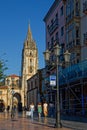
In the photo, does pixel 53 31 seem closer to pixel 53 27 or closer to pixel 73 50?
pixel 53 27

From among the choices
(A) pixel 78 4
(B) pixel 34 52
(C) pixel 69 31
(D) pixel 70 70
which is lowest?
(D) pixel 70 70

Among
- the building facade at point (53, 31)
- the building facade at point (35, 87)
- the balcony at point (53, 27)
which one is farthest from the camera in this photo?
the building facade at point (35, 87)

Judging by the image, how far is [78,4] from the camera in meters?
40.9

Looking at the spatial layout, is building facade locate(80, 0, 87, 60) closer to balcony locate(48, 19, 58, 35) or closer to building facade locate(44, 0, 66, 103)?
building facade locate(44, 0, 66, 103)

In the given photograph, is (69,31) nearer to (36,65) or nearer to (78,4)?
(78,4)

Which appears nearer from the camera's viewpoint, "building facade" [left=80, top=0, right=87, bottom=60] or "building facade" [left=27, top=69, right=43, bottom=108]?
"building facade" [left=80, top=0, right=87, bottom=60]

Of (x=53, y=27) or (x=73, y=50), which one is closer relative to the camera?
(x=73, y=50)

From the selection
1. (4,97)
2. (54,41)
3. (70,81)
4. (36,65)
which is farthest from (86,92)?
(36,65)

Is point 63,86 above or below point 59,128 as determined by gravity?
above

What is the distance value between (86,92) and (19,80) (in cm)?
10779

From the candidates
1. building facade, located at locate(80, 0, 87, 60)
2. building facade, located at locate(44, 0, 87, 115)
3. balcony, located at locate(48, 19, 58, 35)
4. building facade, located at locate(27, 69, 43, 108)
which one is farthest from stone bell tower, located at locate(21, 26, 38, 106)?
building facade, located at locate(80, 0, 87, 60)

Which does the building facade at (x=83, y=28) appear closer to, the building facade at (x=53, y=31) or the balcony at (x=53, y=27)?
the building facade at (x=53, y=31)

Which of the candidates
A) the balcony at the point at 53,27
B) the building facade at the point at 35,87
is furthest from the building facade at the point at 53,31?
the building facade at the point at 35,87

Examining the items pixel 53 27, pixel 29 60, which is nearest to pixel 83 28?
pixel 53 27
